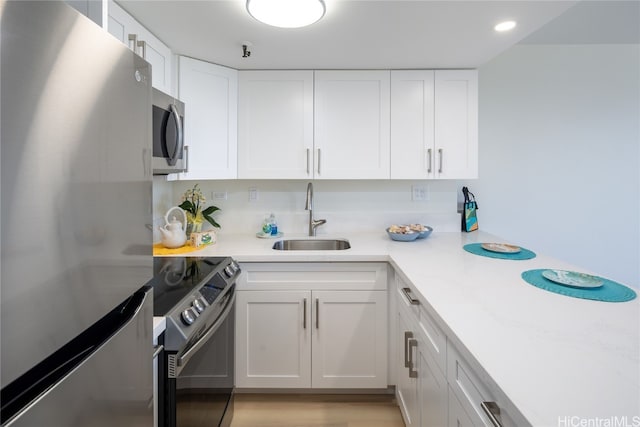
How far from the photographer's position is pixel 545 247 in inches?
104

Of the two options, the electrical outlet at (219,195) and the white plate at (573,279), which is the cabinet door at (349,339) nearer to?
the white plate at (573,279)

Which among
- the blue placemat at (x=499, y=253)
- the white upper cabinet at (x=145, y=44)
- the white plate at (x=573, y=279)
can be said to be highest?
the white upper cabinet at (x=145, y=44)

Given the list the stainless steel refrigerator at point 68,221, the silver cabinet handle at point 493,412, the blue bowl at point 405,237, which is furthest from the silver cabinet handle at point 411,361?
the stainless steel refrigerator at point 68,221

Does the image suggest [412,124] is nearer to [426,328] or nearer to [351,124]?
[351,124]

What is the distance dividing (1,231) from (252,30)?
165cm

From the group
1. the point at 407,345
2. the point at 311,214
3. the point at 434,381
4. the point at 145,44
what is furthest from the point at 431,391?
the point at 145,44

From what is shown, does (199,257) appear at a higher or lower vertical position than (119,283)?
lower

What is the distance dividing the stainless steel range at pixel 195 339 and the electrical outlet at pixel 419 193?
60.6 inches

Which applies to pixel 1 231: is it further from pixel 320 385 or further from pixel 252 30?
pixel 320 385

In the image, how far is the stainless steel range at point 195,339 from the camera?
1042 mm

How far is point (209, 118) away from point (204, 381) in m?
1.58

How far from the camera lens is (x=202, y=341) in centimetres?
125

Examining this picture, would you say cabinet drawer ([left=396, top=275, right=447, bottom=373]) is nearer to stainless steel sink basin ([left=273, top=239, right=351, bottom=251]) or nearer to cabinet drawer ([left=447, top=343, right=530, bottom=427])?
cabinet drawer ([left=447, top=343, right=530, bottom=427])

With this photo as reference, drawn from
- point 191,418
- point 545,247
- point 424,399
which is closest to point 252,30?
point 191,418
